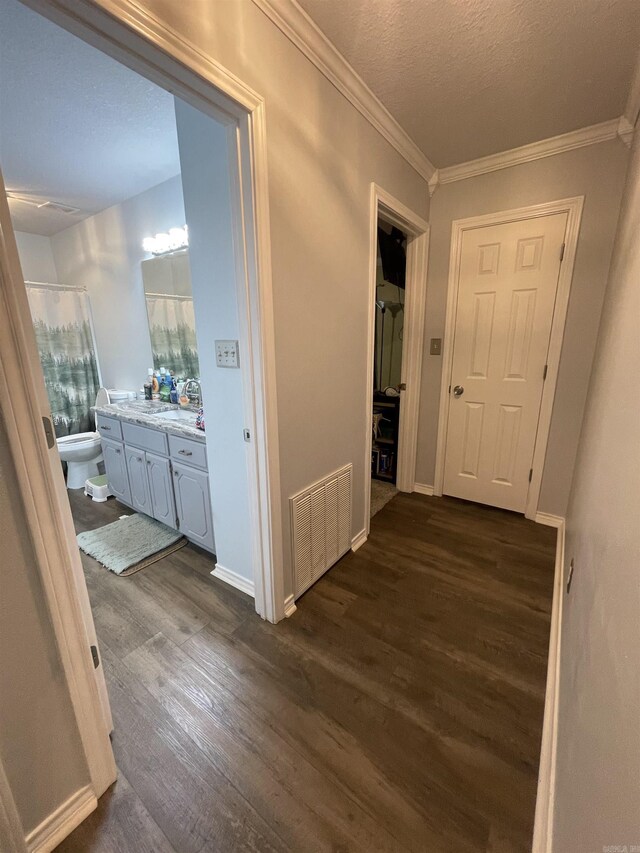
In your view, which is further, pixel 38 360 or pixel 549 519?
pixel 549 519

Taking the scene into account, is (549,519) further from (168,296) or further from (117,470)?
(168,296)

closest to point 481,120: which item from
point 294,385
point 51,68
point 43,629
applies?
point 294,385

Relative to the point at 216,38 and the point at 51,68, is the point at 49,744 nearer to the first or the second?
Result: the point at 216,38

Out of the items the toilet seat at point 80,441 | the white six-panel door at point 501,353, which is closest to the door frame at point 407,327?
the white six-panel door at point 501,353

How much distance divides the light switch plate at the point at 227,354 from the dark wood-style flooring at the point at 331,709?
4.09 ft

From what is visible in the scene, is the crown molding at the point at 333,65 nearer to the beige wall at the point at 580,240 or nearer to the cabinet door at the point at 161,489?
the beige wall at the point at 580,240

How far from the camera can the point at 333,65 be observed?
4.90ft

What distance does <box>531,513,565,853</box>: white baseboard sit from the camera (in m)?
0.96

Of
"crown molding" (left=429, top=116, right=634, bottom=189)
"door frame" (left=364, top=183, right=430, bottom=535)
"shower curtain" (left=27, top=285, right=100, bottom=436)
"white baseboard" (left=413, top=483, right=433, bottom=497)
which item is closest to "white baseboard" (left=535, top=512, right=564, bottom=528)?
"white baseboard" (left=413, top=483, right=433, bottom=497)

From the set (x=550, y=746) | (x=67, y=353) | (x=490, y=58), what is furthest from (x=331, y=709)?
(x=67, y=353)

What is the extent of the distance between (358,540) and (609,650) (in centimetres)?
171

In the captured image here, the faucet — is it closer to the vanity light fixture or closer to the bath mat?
the bath mat

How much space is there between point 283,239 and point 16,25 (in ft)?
4.24

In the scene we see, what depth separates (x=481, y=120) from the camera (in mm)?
1931
